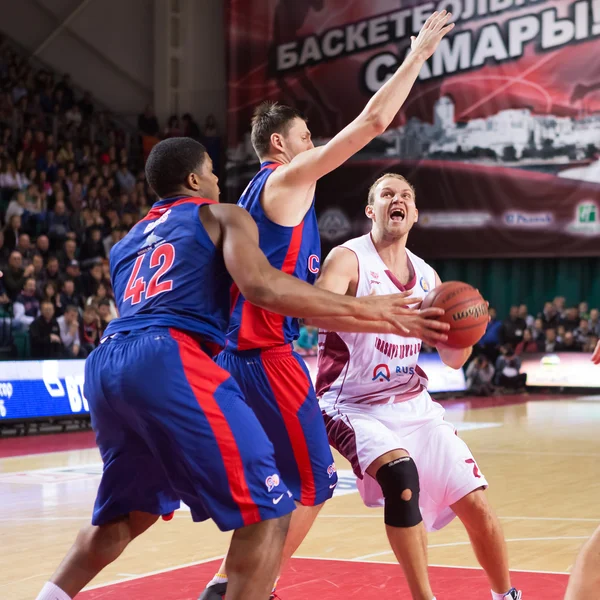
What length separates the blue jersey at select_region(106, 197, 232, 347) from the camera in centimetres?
366

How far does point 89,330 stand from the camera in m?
13.6

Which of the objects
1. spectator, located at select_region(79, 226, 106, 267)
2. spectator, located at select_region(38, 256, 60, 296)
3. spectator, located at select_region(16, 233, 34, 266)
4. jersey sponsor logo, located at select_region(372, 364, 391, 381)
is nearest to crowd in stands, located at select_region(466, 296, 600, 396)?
spectator, located at select_region(79, 226, 106, 267)

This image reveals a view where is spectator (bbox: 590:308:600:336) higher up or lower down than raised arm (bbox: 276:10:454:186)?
lower down

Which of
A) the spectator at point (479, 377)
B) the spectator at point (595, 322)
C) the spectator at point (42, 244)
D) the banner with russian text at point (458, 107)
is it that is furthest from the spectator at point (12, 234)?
the spectator at point (595, 322)

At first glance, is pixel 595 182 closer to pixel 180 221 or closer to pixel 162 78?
pixel 162 78

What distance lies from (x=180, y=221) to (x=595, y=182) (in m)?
16.7

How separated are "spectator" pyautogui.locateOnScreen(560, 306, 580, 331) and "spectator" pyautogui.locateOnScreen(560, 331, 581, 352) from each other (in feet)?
1.07

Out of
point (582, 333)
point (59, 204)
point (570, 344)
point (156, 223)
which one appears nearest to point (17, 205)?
point (59, 204)

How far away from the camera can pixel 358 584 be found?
17.2 ft

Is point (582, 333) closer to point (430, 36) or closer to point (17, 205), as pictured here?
point (17, 205)

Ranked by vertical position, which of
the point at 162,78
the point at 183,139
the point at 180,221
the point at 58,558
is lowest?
the point at 58,558

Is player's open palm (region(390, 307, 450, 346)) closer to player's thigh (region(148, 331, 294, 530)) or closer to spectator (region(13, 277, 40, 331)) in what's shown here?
player's thigh (region(148, 331, 294, 530))

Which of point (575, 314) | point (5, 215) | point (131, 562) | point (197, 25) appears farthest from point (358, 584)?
point (197, 25)

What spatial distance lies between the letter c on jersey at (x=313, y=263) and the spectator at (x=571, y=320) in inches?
604
